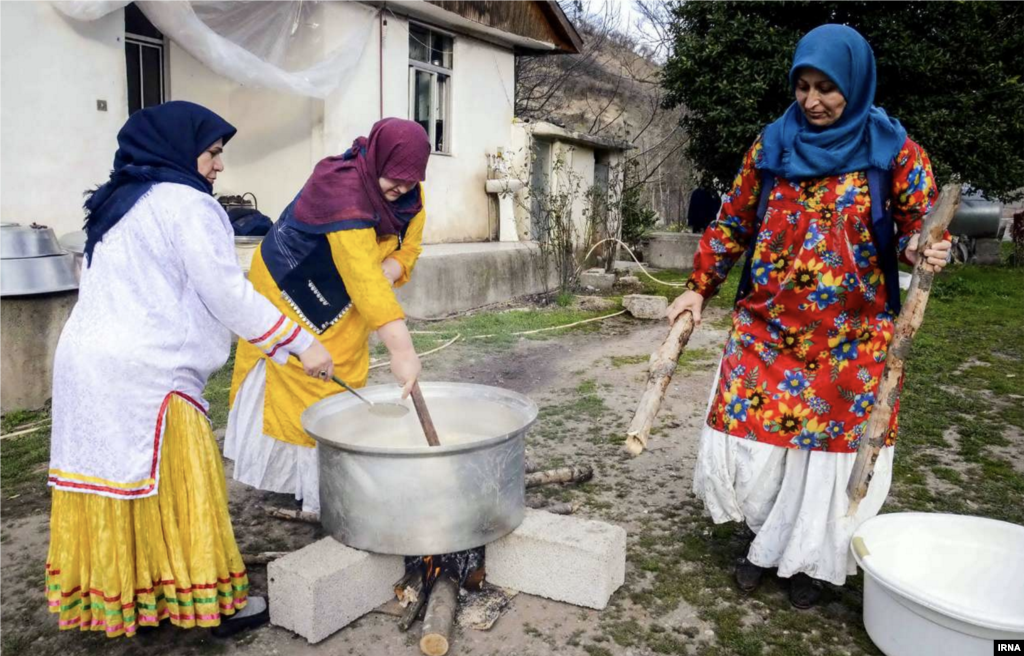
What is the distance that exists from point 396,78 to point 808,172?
24.9 feet

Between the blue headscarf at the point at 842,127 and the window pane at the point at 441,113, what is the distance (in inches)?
324

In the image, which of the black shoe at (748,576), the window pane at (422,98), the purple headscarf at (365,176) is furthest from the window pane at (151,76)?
the black shoe at (748,576)

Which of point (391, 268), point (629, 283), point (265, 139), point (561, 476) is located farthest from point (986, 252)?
point (391, 268)

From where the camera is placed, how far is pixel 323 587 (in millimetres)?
2482

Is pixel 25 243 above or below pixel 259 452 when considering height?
above

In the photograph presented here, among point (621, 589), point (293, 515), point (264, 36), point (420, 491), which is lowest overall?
point (621, 589)

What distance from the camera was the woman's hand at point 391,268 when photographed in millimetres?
3129

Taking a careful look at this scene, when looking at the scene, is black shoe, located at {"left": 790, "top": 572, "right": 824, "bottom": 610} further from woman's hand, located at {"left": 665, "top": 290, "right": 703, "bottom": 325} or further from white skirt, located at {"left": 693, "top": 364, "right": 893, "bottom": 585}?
woman's hand, located at {"left": 665, "top": 290, "right": 703, "bottom": 325}

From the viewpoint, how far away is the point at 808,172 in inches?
101

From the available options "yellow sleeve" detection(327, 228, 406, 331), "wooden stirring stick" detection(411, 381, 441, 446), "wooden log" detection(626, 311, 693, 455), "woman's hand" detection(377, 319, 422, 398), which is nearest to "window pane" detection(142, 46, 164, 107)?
"yellow sleeve" detection(327, 228, 406, 331)

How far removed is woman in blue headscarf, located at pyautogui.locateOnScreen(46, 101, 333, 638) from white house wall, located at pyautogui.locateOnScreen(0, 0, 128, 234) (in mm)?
4692

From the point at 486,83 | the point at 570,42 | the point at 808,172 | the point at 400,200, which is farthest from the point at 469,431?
the point at 570,42

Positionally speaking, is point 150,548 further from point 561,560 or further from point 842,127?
point 842,127

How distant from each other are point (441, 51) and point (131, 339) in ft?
29.2
